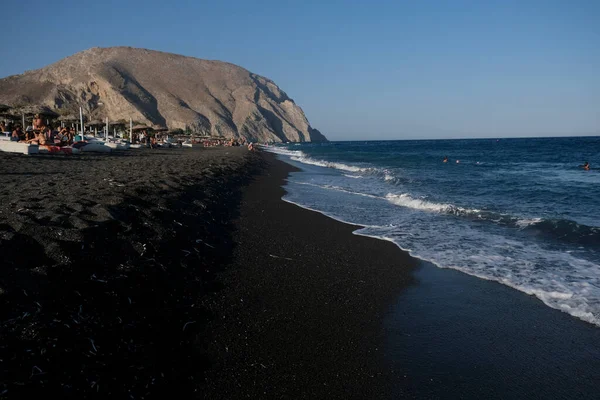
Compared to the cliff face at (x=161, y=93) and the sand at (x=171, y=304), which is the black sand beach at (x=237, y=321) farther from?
the cliff face at (x=161, y=93)

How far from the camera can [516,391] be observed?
324 centimetres

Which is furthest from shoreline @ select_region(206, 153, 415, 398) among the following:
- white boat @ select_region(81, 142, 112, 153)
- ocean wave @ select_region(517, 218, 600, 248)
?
white boat @ select_region(81, 142, 112, 153)

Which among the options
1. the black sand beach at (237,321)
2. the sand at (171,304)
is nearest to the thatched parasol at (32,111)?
the sand at (171,304)

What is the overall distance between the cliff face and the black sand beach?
263 feet

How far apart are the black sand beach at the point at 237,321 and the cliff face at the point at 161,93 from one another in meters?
80.2

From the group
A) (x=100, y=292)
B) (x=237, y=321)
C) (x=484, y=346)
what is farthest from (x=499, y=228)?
(x=100, y=292)

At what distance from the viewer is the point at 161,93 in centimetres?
11219

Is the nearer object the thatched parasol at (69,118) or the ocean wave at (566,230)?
the ocean wave at (566,230)

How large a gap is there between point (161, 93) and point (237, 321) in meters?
120

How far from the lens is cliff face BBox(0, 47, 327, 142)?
96500 mm

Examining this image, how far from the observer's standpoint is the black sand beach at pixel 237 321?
9.91 ft

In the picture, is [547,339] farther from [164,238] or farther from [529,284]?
[164,238]

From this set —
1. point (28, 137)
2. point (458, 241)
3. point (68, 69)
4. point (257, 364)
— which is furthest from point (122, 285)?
point (68, 69)

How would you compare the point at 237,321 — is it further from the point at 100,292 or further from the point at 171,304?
the point at 100,292
